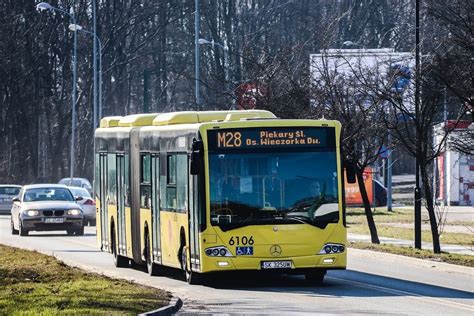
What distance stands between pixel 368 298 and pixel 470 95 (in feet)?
26.3

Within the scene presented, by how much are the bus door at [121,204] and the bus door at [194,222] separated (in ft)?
15.5

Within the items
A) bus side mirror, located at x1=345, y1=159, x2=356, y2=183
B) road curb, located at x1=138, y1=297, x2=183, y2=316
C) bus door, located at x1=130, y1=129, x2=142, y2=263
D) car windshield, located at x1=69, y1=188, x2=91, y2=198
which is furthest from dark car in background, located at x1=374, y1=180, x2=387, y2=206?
road curb, located at x1=138, y1=297, x2=183, y2=316

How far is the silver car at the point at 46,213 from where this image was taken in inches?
1590

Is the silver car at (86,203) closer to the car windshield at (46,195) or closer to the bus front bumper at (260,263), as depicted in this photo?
the car windshield at (46,195)

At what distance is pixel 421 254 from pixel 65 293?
472 inches

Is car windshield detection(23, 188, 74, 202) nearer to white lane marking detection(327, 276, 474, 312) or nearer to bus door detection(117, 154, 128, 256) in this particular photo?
bus door detection(117, 154, 128, 256)

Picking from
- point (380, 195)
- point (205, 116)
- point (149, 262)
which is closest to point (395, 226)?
point (149, 262)

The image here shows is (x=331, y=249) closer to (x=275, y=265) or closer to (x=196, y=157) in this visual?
(x=275, y=265)

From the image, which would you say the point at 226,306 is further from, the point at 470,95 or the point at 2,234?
the point at 2,234

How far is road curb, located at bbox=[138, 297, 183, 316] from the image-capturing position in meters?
16.8

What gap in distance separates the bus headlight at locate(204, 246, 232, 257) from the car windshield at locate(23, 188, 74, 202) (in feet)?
65.3

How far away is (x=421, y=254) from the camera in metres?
29.9

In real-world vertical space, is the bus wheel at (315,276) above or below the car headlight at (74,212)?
below

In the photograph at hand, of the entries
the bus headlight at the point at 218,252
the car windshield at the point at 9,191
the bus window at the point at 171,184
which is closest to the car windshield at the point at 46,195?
the bus window at the point at 171,184
